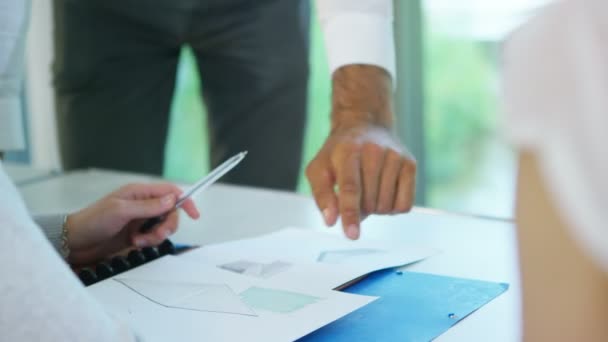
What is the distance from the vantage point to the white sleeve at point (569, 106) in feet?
1.10

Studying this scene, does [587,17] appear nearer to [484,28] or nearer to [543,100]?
[543,100]

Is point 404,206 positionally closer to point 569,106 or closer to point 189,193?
point 189,193

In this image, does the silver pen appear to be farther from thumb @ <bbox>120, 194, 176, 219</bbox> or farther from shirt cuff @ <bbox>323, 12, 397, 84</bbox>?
shirt cuff @ <bbox>323, 12, 397, 84</bbox>

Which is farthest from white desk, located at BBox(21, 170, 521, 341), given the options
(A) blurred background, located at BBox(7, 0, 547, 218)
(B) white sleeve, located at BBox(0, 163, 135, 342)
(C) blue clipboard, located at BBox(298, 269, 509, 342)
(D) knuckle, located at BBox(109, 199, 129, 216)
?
(A) blurred background, located at BBox(7, 0, 547, 218)

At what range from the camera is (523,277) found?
0.41 metres

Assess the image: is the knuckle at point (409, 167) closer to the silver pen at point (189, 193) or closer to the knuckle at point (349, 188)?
the knuckle at point (349, 188)

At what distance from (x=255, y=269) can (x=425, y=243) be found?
24 cm

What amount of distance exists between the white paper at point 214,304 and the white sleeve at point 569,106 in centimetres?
40

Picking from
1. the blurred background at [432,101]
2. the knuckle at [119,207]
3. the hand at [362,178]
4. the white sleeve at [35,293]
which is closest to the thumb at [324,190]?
the hand at [362,178]

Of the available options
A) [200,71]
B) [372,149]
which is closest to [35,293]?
[372,149]

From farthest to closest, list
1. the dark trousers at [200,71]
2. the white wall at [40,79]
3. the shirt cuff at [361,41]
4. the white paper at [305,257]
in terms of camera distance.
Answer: the white wall at [40,79] → the dark trousers at [200,71] → the shirt cuff at [361,41] → the white paper at [305,257]

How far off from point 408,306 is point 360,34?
1.52ft

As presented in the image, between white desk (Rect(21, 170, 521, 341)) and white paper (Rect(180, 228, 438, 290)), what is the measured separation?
40 mm

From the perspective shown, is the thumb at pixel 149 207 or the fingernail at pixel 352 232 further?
the thumb at pixel 149 207
